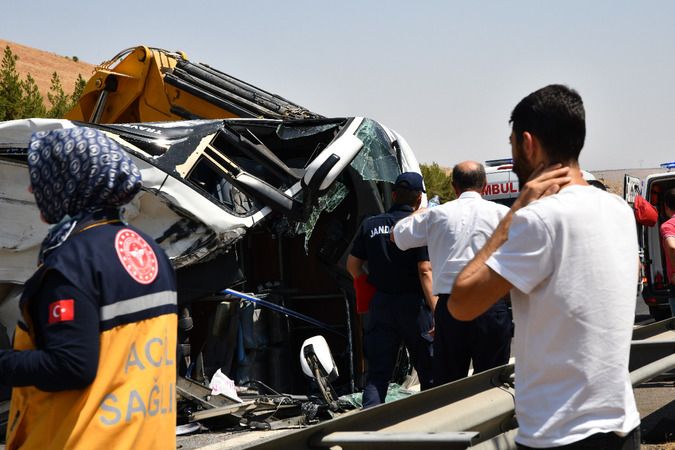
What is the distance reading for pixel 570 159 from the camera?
278 cm

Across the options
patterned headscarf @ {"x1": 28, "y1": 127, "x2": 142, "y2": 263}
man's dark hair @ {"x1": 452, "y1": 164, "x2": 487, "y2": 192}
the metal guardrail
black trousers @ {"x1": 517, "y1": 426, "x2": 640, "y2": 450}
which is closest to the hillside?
man's dark hair @ {"x1": 452, "y1": 164, "x2": 487, "y2": 192}

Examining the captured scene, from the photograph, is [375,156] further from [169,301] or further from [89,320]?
[89,320]

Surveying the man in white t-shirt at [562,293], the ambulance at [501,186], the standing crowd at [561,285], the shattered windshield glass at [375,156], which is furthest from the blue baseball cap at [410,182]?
the ambulance at [501,186]

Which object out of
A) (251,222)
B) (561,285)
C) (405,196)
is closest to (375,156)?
(405,196)

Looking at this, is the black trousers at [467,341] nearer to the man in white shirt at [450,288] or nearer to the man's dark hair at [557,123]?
the man in white shirt at [450,288]

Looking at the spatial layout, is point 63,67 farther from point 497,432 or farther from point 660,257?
point 497,432

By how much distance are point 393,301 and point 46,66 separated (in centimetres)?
9760

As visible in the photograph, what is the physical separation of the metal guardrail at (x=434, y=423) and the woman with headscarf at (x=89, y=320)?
0.40m

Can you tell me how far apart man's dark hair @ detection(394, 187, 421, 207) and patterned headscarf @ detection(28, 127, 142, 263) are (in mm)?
4360

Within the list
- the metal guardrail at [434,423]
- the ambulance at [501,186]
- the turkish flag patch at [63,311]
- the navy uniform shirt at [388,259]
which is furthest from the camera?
the ambulance at [501,186]

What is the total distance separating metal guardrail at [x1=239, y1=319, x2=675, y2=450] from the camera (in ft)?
9.70

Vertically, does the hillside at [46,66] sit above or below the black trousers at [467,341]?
above

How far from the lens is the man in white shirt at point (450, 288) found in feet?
19.0

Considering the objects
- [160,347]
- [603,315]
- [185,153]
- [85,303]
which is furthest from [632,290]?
[185,153]
